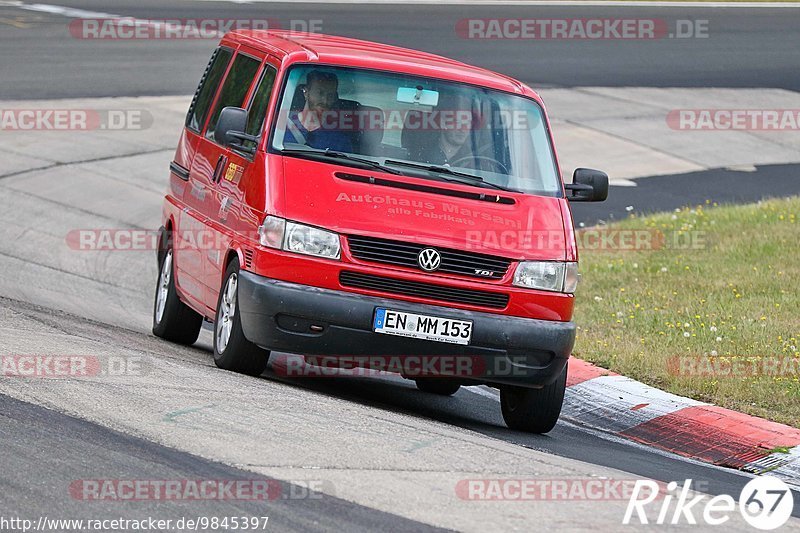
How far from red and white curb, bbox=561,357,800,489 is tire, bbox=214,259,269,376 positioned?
2.25 metres

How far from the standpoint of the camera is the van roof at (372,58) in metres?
8.99

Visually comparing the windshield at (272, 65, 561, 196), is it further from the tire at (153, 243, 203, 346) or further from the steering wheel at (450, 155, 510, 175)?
the tire at (153, 243, 203, 346)

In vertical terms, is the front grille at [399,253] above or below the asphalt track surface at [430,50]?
above

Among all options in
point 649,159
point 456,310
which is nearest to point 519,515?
point 456,310

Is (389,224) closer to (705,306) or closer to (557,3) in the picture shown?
(705,306)

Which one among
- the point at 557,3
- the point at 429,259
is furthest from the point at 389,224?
the point at 557,3

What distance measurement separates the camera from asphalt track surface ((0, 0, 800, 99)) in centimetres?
2323

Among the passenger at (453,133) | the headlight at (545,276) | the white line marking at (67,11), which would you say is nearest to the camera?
the headlight at (545,276)

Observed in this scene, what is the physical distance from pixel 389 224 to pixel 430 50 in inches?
764

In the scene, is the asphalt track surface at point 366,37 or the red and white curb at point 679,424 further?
the red and white curb at point 679,424

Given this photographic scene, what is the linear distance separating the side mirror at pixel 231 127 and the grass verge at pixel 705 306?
326 cm

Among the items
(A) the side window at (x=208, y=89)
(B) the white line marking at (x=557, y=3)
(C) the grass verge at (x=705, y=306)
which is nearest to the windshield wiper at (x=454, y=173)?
(C) the grass verge at (x=705, y=306)

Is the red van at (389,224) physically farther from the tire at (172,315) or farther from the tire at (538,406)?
the tire at (172,315)

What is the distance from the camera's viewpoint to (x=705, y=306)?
11.8m
